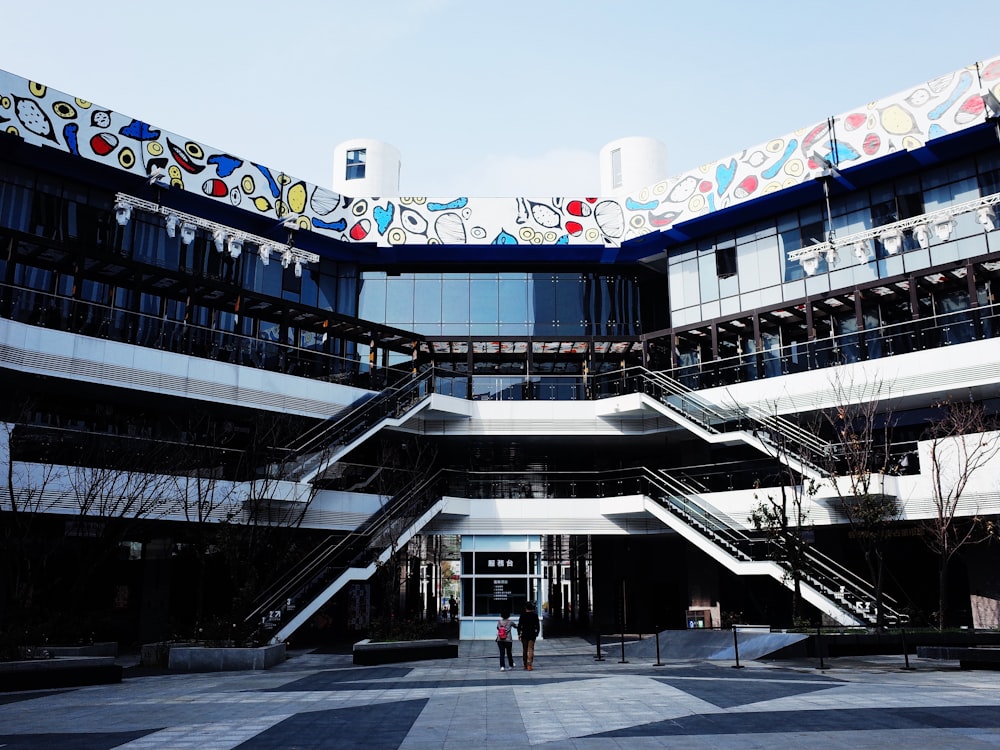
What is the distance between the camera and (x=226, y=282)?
3603 cm

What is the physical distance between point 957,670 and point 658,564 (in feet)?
69.6

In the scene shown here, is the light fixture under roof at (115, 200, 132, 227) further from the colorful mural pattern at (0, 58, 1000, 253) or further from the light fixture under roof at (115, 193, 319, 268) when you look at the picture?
the colorful mural pattern at (0, 58, 1000, 253)

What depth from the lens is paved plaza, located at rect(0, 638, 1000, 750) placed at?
34.1 ft

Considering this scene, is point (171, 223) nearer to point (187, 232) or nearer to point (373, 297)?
point (187, 232)

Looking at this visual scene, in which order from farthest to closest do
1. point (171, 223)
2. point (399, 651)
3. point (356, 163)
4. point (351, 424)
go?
point (356, 163) → point (171, 223) → point (351, 424) → point (399, 651)

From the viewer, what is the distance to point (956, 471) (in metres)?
26.3

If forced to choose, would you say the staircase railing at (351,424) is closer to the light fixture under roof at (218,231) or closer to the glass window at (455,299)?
the glass window at (455,299)

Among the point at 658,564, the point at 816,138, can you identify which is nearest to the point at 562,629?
the point at 658,564

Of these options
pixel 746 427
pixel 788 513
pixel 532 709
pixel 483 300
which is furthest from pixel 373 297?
pixel 532 709

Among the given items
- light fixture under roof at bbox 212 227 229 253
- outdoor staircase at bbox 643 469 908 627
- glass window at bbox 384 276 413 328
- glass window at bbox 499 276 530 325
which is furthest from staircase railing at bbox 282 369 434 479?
outdoor staircase at bbox 643 469 908 627

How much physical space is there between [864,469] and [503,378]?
15.9m

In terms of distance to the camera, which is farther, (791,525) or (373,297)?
(373,297)

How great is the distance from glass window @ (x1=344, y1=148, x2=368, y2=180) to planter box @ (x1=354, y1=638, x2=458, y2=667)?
89.9 feet

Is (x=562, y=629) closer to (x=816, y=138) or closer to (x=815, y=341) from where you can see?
(x=815, y=341)
